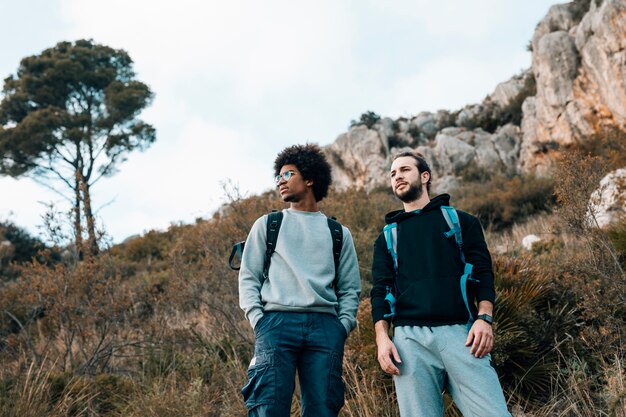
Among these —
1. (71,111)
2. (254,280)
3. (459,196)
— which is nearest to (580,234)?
(254,280)

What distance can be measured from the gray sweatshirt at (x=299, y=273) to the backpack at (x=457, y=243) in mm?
220

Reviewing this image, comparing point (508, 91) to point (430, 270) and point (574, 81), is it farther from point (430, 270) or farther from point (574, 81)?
point (430, 270)

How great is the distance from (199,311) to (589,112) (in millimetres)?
15434

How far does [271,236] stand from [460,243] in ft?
3.18

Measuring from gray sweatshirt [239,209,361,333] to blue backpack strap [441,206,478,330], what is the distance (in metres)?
0.56

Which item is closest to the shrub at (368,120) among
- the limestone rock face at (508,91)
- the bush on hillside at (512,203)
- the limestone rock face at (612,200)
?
the limestone rock face at (508,91)

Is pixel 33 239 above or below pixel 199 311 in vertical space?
above

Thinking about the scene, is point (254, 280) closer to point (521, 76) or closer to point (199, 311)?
point (199, 311)

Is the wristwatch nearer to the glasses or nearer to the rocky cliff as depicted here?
the glasses

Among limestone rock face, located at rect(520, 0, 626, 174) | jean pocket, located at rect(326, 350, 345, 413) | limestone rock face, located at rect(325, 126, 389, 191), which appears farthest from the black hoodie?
limestone rock face, located at rect(325, 126, 389, 191)

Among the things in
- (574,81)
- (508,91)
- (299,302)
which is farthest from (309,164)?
(508,91)

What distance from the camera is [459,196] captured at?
58.0ft

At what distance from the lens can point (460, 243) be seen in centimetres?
277

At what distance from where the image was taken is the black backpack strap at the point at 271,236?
Answer: 2.90 m
